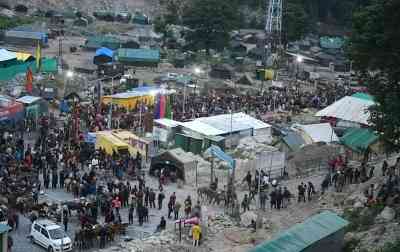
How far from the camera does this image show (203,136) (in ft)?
124

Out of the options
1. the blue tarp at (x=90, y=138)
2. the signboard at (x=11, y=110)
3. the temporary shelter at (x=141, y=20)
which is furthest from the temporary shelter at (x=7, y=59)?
the temporary shelter at (x=141, y=20)

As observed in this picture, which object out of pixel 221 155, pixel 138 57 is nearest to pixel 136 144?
pixel 221 155

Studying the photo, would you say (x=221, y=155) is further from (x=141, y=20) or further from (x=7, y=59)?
(x=141, y=20)

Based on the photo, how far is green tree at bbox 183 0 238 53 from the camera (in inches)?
2763

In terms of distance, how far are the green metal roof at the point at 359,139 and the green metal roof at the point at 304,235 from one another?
608 inches

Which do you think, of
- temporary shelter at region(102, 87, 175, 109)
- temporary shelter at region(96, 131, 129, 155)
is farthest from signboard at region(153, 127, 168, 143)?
temporary shelter at region(102, 87, 175, 109)

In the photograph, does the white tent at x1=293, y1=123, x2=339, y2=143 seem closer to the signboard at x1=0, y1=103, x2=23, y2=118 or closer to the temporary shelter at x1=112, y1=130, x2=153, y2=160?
the temporary shelter at x1=112, y1=130, x2=153, y2=160

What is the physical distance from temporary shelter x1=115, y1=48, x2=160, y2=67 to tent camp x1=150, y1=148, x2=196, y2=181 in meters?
29.8

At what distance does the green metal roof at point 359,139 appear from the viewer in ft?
123

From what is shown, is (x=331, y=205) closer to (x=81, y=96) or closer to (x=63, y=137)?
(x=63, y=137)

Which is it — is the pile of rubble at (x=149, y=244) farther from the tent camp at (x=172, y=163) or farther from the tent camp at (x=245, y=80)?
the tent camp at (x=245, y=80)

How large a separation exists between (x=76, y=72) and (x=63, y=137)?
22.0 m

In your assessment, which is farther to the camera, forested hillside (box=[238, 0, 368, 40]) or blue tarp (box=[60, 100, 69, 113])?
forested hillside (box=[238, 0, 368, 40])

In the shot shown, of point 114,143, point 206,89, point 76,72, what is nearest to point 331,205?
point 114,143
